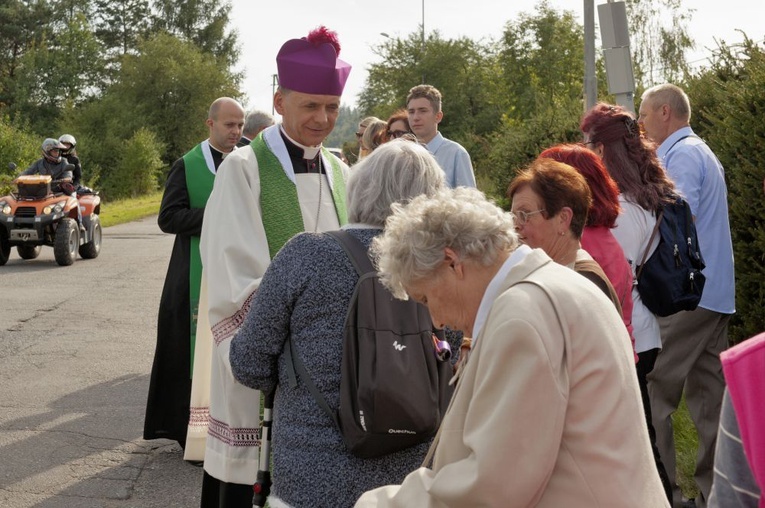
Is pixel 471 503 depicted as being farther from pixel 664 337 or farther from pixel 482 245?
pixel 664 337

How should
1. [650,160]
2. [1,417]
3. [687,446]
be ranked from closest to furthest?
[650,160] → [687,446] → [1,417]

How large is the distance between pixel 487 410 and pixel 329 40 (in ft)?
8.38

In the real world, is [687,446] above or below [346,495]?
below

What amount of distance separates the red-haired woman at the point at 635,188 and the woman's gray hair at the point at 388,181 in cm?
162

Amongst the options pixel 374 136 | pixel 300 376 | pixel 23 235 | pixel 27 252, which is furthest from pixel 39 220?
pixel 300 376

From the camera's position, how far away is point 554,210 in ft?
13.0

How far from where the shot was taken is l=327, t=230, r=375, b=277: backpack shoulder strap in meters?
3.29

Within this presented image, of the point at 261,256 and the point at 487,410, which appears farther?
the point at 261,256

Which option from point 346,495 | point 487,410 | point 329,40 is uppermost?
point 329,40

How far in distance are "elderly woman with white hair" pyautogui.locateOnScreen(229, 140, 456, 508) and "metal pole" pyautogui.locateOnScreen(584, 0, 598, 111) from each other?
35.0ft

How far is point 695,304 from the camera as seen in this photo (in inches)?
196

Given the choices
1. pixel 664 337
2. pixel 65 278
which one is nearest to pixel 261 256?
pixel 664 337

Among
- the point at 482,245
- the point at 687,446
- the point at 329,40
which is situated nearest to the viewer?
the point at 482,245

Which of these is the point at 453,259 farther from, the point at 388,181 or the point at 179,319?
the point at 179,319
